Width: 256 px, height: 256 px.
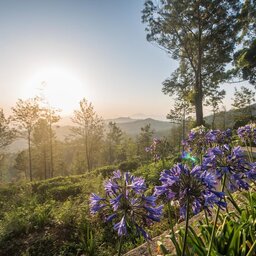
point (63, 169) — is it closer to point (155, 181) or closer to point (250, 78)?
point (250, 78)

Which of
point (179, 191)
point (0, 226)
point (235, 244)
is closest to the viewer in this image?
point (179, 191)

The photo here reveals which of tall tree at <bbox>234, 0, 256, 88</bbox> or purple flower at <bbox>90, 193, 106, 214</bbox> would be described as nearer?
purple flower at <bbox>90, 193, 106, 214</bbox>

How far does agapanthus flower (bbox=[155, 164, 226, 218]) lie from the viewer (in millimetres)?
2246

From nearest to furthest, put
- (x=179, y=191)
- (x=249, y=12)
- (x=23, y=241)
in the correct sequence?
(x=179, y=191)
(x=23, y=241)
(x=249, y=12)

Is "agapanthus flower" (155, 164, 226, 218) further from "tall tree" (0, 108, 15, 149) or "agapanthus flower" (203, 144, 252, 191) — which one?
"tall tree" (0, 108, 15, 149)

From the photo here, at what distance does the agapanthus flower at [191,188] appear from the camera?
225 centimetres

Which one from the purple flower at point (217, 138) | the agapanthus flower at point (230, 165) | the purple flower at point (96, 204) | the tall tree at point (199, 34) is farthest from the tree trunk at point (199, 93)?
the purple flower at point (96, 204)

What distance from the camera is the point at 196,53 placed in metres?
26.7

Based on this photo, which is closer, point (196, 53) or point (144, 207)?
point (144, 207)

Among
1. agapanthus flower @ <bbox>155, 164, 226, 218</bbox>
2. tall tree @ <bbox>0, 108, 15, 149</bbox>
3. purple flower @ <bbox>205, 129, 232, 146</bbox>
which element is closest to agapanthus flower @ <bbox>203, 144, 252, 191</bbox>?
agapanthus flower @ <bbox>155, 164, 226, 218</bbox>

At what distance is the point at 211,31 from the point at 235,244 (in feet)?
80.7

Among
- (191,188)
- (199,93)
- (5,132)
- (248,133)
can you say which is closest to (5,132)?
(5,132)

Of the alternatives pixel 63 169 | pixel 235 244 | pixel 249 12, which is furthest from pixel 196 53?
pixel 63 169

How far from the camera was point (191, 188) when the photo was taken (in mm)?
2236
